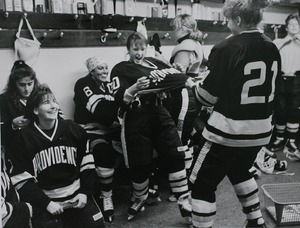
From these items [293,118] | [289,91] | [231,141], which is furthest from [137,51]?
[293,118]

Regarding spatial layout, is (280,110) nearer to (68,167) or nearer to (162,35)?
(162,35)

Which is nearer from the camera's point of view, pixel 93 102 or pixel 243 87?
pixel 243 87

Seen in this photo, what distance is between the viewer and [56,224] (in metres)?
1.84

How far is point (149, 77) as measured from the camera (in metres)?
2.06

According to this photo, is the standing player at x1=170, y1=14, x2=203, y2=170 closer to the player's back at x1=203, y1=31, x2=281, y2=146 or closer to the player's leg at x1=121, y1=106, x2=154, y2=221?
the player's leg at x1=121, y1=106, x2=154, y2=221

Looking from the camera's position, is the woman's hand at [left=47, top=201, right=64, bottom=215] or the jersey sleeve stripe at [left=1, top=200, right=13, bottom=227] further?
the woman's hand at [left=47, top=201, right=64, bottom=215]

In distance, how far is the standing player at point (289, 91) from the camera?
3.41 metres

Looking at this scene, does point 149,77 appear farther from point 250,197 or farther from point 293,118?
point 293,118

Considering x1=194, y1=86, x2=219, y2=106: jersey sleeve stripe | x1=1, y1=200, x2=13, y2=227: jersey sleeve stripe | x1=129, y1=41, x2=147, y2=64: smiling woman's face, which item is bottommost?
x1=1, y1=200, x2=13, y2=227: jersey sleeve stripe

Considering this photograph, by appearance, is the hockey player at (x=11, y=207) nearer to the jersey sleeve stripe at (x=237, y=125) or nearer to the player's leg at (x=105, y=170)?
the player's leg at (x=105, y=170)

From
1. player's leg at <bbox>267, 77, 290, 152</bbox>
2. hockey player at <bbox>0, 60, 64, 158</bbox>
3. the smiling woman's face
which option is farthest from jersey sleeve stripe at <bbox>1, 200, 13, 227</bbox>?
player's leg at <bbox>267, 77, 290, 152</bbox>

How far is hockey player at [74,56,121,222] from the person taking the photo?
7.53 feet

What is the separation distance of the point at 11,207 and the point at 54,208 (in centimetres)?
22

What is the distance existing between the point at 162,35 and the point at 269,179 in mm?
1334
